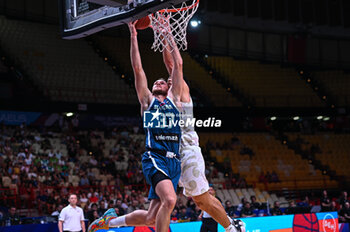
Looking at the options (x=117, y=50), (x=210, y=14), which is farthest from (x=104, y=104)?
(x=210, y=14)

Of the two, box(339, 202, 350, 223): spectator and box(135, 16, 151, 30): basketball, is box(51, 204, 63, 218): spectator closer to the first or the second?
box(135, 16, 151, 30): basketball

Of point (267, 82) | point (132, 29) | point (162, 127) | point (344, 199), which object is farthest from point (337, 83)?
point (162, 127)

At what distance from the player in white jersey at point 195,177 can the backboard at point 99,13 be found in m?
1.24

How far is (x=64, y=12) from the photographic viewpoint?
6.73 meters

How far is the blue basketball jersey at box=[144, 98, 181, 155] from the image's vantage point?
6035 mm

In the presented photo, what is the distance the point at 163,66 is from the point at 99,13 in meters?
18.2

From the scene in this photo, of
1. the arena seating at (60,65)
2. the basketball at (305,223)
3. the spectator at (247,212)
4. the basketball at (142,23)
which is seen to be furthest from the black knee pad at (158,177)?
the arena seating at (60,65)

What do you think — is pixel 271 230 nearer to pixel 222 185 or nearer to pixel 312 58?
pixel 222 185

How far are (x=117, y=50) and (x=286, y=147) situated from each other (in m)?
10.3

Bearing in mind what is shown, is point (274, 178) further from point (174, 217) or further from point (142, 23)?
point (142, 23)

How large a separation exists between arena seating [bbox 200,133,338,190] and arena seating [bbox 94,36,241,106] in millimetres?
2034

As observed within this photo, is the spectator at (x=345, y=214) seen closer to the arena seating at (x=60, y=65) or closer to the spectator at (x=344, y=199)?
the spectator at (x=344, y=199)

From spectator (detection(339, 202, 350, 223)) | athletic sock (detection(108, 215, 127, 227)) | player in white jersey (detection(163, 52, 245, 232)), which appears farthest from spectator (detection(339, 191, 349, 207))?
athletic sock (detection(108, 215, 127, 227))

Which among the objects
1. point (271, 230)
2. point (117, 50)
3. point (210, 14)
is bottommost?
point (271, 230)
